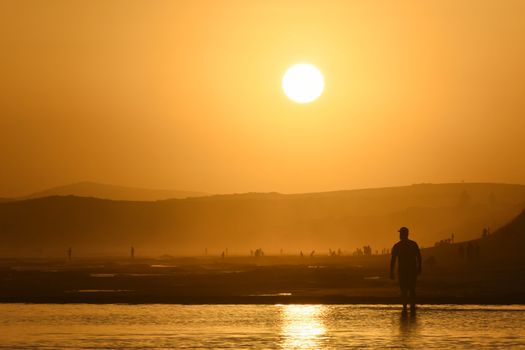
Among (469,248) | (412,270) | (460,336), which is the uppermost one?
(469,248)

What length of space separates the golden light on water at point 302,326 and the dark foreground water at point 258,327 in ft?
0.07

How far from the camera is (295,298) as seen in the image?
38500 mm

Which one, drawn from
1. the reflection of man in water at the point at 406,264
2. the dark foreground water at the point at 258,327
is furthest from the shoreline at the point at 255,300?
the reflection of man in water at the point at 406,264

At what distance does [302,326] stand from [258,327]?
1.11 meters

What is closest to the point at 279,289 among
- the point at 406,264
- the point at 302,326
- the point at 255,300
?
the point at 255,300

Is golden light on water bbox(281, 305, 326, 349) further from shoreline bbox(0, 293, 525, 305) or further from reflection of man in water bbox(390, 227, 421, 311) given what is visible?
reflection of man in water bbox(390, 227, 421, 311)

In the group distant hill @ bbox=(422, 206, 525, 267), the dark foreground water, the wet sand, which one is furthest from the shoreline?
distant hill @ bbox=(422, 206, 525, 267)

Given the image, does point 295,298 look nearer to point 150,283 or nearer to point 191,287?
point 191,287

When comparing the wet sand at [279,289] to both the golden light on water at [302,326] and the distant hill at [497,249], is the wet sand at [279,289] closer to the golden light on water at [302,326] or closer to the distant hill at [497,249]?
the golden light on water at [302,326]

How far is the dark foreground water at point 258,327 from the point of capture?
25047 millimetres

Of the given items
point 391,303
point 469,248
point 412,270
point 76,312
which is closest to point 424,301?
point 391,303

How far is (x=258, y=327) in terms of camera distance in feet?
93.8

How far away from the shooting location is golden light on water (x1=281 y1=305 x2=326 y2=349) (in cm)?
2509

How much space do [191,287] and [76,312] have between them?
42.0 feet
